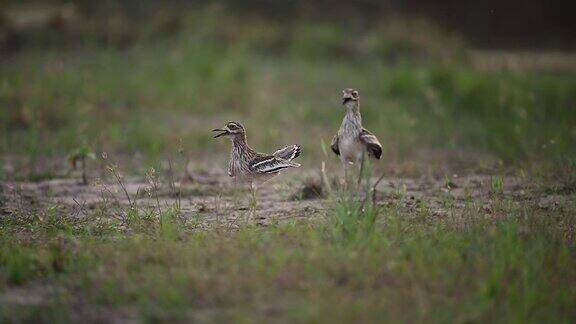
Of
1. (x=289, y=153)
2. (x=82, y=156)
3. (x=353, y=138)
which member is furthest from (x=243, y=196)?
(x=353, y=138)

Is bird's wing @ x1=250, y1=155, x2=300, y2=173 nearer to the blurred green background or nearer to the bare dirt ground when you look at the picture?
the bare dirt ground

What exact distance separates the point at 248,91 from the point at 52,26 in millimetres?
5101

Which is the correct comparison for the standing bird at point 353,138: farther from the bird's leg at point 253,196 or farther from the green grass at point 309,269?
the bird's leg at point 253,196

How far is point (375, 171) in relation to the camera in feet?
29.9

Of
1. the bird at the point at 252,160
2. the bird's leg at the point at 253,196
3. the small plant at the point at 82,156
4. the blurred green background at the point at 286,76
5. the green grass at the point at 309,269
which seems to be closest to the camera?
the green grass at the point at 309,269

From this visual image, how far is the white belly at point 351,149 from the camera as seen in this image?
6602 millimetres

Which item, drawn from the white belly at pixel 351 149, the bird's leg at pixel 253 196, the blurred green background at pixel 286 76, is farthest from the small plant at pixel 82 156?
the white belly at pixel 351 149

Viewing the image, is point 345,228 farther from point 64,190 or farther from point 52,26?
point 52,26

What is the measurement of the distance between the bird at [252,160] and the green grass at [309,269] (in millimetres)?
762

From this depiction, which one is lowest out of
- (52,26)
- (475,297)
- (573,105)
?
(475,297)

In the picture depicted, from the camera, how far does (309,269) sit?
5207 mm

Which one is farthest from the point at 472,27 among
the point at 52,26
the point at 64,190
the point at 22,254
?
the point at 22,254

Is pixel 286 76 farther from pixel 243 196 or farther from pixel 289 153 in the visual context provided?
pixel 289 153

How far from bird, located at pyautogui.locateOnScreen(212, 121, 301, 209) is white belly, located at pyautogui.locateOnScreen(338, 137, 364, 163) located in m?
0.55
